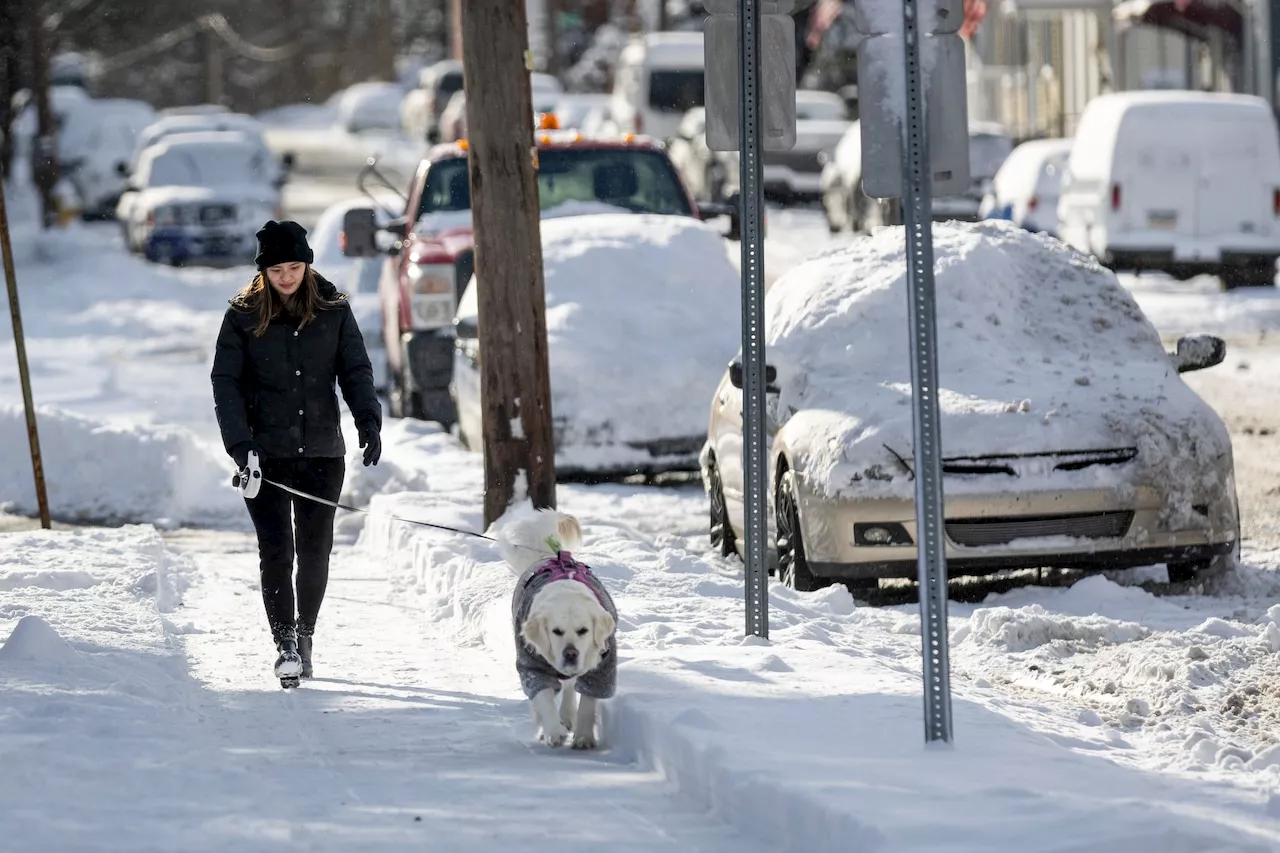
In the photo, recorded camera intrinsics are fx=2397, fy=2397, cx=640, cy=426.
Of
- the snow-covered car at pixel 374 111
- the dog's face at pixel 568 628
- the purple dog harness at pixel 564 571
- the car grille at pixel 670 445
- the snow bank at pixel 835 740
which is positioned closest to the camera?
the snow bank at pixel 835 740

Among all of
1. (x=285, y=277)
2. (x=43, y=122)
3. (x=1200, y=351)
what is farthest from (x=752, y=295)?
(x=43, y=122)

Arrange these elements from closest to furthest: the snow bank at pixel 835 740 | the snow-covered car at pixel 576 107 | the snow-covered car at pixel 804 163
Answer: the snow bank at pixel 835 740
the snow-covered car at pixel 804 163
the snow-covered car at pixel 576 107

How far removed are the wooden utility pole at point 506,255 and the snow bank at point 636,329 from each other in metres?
2.42

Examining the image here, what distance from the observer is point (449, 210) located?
646 inches

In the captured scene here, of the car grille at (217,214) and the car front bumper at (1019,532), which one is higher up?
the car front bumper at (1019,532)

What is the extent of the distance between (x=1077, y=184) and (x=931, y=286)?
65.5 ft

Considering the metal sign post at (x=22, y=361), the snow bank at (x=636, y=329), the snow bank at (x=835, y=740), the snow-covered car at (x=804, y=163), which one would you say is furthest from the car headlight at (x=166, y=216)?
the snow bank at (x=835, y=740)

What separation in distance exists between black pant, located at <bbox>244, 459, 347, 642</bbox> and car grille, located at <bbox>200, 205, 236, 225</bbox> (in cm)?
2796

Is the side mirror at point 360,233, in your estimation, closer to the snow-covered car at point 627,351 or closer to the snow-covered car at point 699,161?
the snow-covered car at point 627,351

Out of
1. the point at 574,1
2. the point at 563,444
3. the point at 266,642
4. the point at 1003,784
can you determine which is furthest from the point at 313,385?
the point at 574,1

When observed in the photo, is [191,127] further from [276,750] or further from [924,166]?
[924,166]

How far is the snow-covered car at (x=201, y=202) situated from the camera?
35.5 meters

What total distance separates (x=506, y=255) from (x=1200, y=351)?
307 centimetres

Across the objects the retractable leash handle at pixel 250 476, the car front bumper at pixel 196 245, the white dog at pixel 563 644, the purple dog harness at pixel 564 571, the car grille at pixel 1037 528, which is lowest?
the car front bumper at pixel 196 245
